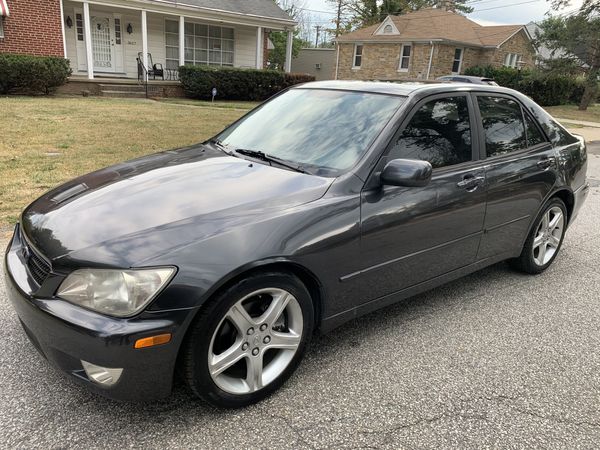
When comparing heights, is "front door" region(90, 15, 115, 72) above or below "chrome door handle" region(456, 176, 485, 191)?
above

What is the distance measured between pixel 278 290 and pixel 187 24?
69.0ft

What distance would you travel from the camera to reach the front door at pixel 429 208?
2900mm

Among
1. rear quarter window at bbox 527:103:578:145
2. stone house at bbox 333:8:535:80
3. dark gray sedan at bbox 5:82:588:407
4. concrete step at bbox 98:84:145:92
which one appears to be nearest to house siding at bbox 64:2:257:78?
concrete step at bbox 98:84:145:92

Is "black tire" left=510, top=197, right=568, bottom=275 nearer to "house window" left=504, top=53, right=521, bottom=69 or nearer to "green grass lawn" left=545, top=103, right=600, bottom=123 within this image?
"green grass lawn" left=545, top=103, right=600, bottom=123

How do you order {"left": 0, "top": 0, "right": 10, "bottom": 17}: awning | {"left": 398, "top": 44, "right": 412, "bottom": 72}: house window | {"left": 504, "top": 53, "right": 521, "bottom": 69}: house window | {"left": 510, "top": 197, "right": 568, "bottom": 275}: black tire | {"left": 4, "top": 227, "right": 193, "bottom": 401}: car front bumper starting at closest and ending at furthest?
{"left": 4, "top": 227, "right": 193, "bottom": 401}: car front bumper, {"left": 510, "top": 197, "right": 568, "bottom": 275}: black tire, {"left": 0, "top": 0, "right": 10, "bottom": 17}: awning, {"left": 398, "top": 44, "right": 412, "bottom": 72}: house window, {"left": 504, "top": 53, "right": 521, "bottom": 69}: house window

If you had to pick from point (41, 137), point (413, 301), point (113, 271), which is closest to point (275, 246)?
point (113, 271)

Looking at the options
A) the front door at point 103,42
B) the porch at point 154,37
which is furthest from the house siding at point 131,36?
the front door at point 103,42

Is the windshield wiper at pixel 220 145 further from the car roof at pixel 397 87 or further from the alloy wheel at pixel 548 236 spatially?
the alloy wheel at pixel 548 236

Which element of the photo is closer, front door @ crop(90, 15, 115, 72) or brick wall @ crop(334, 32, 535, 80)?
front door @ crop(90, 15, 115, 72)

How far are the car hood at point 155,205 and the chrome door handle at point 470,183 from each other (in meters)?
1.10

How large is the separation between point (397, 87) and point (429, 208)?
0.92 meters

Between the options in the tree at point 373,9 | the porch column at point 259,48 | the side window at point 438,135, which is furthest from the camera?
the tree at point 373,9

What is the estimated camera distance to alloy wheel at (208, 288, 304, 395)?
7.73ft

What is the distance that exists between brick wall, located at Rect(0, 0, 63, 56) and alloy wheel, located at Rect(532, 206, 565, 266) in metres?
17.0
